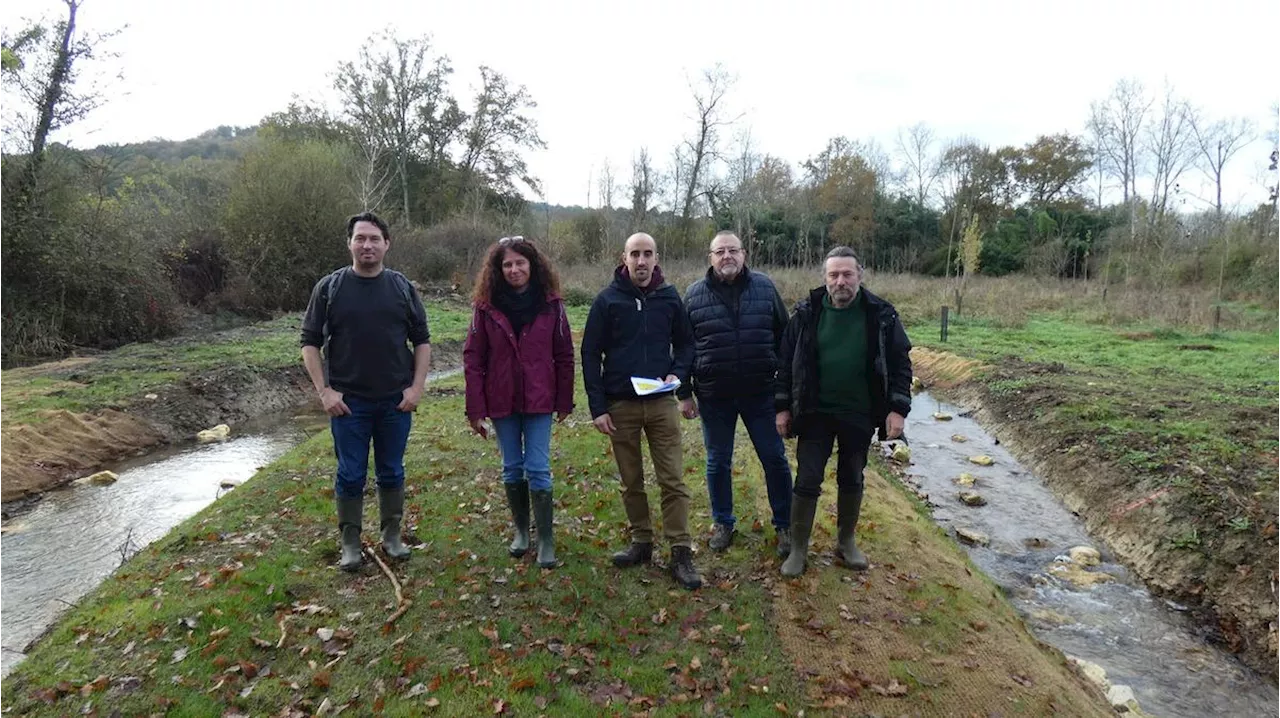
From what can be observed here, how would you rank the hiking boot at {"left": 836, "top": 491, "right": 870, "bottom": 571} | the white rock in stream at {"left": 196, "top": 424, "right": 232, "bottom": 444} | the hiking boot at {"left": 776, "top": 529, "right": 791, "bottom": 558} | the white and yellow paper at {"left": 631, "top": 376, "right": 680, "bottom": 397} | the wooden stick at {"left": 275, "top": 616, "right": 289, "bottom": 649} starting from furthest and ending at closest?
1. the white rock in stream at {"left": 196, "top": 424, "right": 232, "bottom": 444}
2. the hiking boot at {"left": 776, "top": 529, "right": 791, "bottom": 558}
3. the hiking boot at {"left": 836, "top": 491, "right": 870, "bottom": 571}
4. the white and yellow paper at {"left": 631, "top": 376, "right": 680, "bottom": 397}
5. the wooden stick at {"left": 275, "top": 616, "right": 289, "bottom": 649}

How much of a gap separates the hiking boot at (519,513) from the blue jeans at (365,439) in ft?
2.77

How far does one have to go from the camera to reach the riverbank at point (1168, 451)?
6.29 metres

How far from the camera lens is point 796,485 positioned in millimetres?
5242

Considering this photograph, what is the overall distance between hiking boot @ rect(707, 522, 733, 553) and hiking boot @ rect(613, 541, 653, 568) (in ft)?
1.91

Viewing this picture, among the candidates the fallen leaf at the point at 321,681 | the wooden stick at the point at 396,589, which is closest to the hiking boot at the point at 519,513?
the wooden stick at the point at 396,589

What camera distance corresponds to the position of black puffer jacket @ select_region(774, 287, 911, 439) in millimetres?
4941

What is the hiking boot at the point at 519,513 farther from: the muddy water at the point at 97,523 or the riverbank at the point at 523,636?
the muddy water at the point at 97,523

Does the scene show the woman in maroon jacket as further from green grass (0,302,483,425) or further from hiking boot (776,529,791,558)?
green grass (0,302,483,425)

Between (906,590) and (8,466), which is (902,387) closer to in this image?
(906,590)

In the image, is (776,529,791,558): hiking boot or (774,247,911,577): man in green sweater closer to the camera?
(774,247,911,577): man in green sweater

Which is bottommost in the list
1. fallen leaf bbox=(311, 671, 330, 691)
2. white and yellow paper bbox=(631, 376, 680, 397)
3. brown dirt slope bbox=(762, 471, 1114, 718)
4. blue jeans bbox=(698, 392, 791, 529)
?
brown dirt slope bbox=(762, 471, 1114, 718)

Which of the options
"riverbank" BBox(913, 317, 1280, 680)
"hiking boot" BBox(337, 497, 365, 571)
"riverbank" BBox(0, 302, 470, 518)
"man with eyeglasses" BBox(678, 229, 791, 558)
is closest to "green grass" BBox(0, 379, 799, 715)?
"hiking boot" BBox(337, 497, 365, 571)

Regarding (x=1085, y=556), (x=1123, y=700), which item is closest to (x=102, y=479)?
(x=1123, y=700)

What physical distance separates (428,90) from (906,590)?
3995 cm
